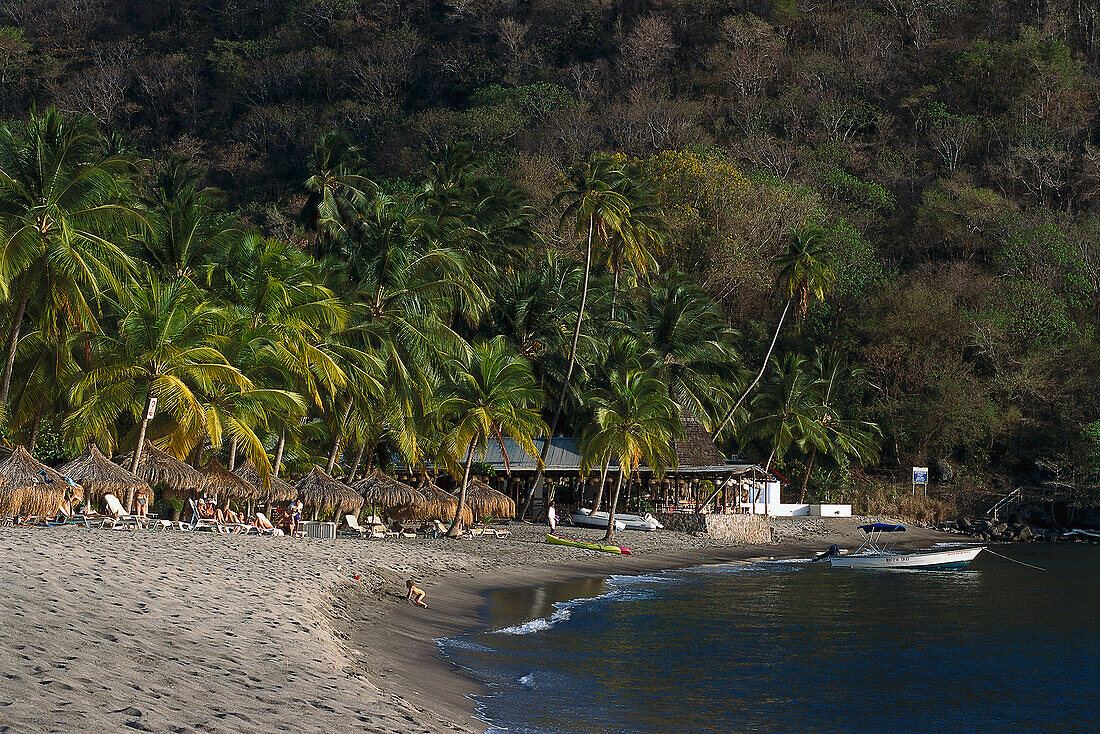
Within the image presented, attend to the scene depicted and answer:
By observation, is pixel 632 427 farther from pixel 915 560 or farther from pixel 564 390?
pixel 915 560

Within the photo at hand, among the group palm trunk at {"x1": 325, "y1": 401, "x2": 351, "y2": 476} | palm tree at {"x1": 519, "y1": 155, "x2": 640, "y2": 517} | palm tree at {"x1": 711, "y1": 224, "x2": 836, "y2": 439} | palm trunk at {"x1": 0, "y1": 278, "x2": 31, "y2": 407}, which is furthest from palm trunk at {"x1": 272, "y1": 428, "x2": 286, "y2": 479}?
palm tree at {"x1": 711, "y1": 224, "x2": 836, "y2": 439}

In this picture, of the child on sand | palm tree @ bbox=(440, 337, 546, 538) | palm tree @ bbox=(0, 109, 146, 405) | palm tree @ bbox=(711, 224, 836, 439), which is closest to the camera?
the child on sand

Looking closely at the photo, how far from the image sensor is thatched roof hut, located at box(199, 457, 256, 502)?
75.5ft

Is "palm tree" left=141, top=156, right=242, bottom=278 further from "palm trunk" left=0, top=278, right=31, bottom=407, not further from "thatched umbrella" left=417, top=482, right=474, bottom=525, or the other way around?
"thatched umbrella" left=417, top=482, right=474, bottom=525

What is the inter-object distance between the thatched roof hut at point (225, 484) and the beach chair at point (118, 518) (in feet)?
5.94

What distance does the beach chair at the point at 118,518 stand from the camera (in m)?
A: 21.5

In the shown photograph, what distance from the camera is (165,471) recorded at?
2186 cm

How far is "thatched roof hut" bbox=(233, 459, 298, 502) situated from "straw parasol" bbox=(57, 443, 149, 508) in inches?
133

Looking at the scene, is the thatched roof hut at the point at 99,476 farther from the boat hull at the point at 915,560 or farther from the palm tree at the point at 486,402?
the boat hull at the point at 915,560

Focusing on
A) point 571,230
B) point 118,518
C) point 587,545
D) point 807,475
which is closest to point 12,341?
point 118,518

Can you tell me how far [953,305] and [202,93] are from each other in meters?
58.3

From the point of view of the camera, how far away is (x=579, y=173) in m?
36.6

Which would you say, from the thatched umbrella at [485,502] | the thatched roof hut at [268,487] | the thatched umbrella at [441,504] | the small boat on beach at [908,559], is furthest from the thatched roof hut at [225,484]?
the small boat on beach at [908,559]

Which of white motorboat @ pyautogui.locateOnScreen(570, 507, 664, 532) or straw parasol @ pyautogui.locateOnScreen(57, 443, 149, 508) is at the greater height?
straw parasol @ pyautogui.locateOnScreen(57, 443, 149, 508)
